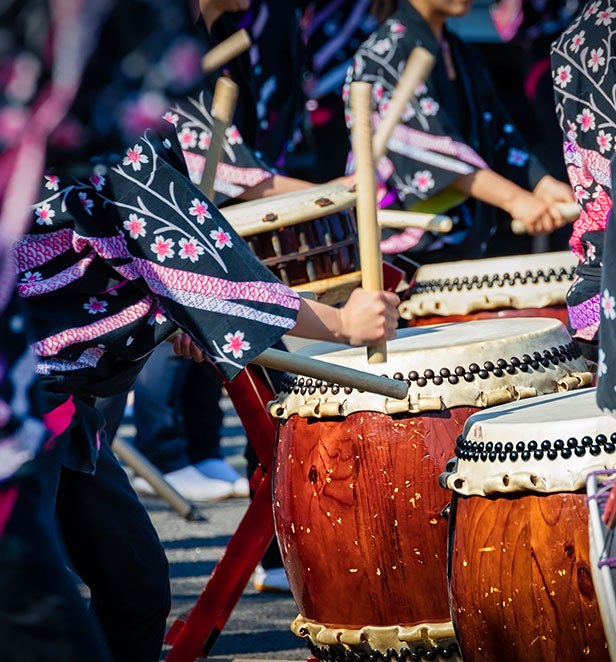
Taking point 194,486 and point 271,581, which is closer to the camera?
point 271,581

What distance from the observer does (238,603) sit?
8.70 ft

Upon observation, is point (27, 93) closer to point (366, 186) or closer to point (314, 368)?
point (314, 368)

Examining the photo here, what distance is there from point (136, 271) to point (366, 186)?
1.29 ft

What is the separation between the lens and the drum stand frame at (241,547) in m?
2.06

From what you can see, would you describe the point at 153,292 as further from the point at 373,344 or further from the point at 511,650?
the point at 511,650

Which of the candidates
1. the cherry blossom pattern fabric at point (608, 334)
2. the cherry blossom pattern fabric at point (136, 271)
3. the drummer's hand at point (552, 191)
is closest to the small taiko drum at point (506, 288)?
the drummer's hand at point (552, 191)

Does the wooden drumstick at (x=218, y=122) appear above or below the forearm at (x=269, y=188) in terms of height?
above

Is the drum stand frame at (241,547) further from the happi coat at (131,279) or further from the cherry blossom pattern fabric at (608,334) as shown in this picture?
the cherry blossom pattern fabric at (608,334)

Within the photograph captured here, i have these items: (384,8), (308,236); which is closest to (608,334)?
(308,236)

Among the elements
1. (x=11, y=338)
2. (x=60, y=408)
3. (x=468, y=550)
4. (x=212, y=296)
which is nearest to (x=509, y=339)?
(x=468, y=550)

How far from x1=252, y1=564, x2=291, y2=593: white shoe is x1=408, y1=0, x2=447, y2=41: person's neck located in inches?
56.8

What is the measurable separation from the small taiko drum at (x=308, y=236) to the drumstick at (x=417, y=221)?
16 centimetres

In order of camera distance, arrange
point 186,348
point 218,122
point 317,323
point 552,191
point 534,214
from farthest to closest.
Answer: point 552,191, point 534,214, point 218,122, point 186,348, point 317,323

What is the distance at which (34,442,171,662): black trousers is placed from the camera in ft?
5.32
